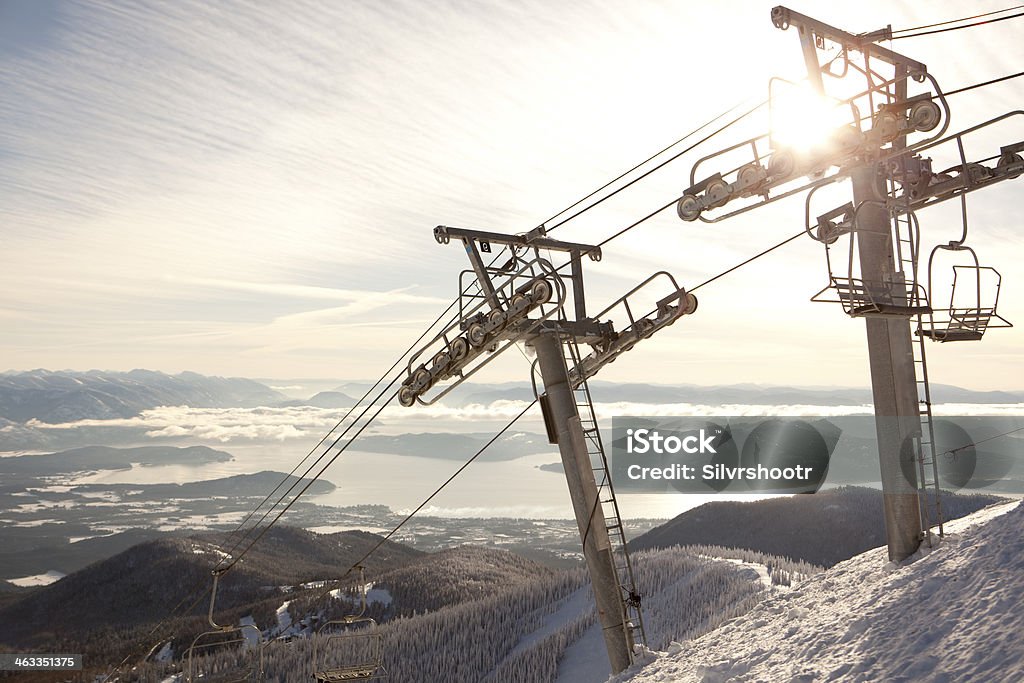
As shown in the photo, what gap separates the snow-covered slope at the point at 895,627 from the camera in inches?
364

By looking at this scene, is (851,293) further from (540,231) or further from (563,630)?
(563,630)

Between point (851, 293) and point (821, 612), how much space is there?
224 inches

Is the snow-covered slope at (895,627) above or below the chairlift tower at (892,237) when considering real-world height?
below

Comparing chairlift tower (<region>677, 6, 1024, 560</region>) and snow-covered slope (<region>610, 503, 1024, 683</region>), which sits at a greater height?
chairlift tower (<region>677, 6, 1024, 560</region>)

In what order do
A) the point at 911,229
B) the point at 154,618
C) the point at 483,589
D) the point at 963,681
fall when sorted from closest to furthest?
the point at 963,681 < the point at 911,229 < the point at 483,589 < the point at 154,618

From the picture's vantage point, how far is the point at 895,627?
1080 cm

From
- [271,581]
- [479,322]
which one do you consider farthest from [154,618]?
[479,322]

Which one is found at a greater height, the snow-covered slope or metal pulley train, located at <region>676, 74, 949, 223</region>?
metal pulley train, located at <region>676, 74, 949, 223</region>

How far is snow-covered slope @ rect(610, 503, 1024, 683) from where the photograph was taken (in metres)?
9.25

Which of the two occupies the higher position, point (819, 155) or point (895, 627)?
point (819, 155)

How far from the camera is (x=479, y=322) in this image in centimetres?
1761

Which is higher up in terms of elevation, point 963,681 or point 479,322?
point 479,322

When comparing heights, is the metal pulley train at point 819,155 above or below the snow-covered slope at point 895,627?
above

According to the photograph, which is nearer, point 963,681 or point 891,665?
point 963,681
